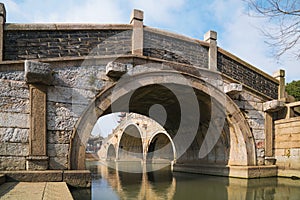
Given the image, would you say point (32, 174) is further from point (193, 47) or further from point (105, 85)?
point (193, 47)

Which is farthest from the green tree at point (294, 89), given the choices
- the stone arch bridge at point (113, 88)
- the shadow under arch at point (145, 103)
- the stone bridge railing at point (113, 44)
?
the shadow under arch at point (145, 103)

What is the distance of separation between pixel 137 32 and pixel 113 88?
163 cm

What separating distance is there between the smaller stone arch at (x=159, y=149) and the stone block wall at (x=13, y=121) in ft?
55.5

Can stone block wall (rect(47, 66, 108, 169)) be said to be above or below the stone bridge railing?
below

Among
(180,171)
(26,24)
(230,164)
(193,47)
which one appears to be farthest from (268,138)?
(26,24)

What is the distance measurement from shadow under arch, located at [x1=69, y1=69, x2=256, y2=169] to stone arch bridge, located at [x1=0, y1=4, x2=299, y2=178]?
24 mm

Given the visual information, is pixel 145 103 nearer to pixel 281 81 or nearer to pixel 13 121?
pixel 281 81

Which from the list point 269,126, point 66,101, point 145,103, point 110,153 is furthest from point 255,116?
point 110,153

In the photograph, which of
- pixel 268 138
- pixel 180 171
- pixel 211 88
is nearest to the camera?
pixel 211 88

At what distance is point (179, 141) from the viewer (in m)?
14.2

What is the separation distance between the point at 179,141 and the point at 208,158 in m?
2.58

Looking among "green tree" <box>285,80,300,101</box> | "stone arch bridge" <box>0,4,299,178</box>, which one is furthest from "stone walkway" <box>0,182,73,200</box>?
"green tree" <box>285,80,300,101</box>

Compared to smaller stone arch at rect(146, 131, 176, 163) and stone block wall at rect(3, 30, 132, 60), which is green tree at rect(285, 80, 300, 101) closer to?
smaller stone arch at rect(146, 131, 176, 163)

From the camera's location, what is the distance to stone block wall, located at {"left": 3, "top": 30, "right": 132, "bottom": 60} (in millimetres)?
7062
